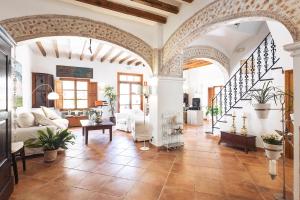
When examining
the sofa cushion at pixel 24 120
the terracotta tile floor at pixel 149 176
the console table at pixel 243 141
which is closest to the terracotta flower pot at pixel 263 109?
the terracotta tile floor at pixel 149 176

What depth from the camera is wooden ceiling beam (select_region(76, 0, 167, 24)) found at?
12.3 ft

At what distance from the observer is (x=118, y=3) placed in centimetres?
390

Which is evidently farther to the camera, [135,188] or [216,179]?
[216,179]

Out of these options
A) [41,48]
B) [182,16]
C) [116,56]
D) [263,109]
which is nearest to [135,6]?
[182,16]

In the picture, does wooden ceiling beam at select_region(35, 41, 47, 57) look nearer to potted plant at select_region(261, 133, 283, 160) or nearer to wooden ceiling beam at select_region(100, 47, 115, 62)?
wooden ceiling beam at select_region(100, 47, 115, 62)

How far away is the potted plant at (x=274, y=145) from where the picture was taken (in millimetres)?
2428

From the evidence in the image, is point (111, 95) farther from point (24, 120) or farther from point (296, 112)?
point (296, 112)

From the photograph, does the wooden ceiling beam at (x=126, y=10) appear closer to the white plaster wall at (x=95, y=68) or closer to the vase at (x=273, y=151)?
the vase at (x=273, y=151)

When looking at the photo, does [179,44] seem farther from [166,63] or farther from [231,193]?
[231,193]

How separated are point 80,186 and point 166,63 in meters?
3.31

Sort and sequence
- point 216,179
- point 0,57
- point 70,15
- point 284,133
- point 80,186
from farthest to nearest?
point 70,15
point 216,179
point 80,186
point 284,133
point 0,57

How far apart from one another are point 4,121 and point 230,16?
346 centimetres

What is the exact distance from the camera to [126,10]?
403 centimetres

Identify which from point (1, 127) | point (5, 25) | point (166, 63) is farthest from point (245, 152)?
point (5, 25)
